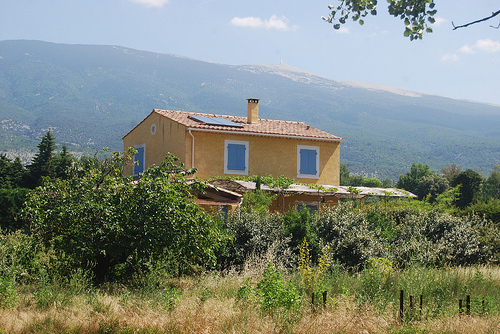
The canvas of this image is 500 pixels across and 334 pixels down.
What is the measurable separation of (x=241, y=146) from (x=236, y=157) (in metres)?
0.57

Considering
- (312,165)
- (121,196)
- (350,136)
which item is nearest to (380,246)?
(121,196)

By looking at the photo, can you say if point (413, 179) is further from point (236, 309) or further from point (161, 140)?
point (236, 309)

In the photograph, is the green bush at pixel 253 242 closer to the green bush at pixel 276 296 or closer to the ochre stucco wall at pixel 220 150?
the green bush at pixel 276 296

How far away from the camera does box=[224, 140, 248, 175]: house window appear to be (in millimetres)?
23469

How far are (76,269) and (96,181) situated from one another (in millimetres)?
1829

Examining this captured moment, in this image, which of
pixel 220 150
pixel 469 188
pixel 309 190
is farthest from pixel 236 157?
pixel 469 188

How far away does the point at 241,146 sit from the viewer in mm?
23859

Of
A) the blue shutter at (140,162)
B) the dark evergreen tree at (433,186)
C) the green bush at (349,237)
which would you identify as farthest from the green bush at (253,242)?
the dark evergreen tree at (433,186)

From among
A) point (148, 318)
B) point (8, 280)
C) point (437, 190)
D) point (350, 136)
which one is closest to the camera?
point (148, 318)

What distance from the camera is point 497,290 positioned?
1046cm

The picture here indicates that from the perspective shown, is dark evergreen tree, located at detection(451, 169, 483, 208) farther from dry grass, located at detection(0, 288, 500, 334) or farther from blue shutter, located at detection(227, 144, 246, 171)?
dry grass, located at detection(0, 288, 500, 334)

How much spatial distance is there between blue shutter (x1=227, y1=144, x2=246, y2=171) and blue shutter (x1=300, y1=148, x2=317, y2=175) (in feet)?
9.55

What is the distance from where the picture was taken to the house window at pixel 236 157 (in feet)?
77.0

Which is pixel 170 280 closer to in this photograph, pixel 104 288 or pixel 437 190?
pixel 104 288
